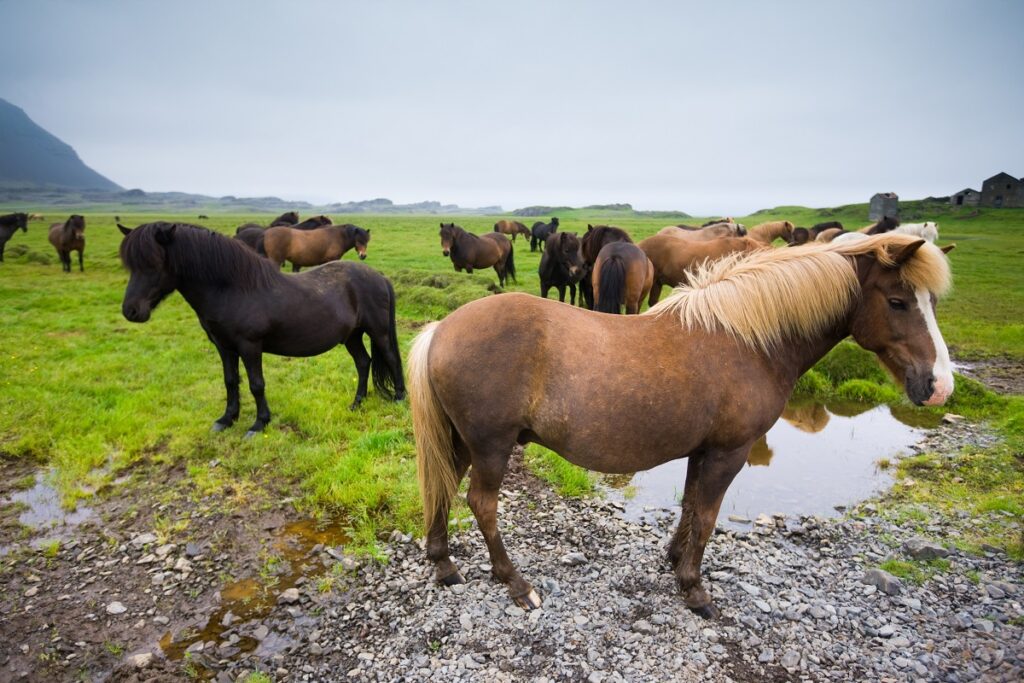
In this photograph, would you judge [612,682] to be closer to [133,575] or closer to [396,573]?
[396,573]

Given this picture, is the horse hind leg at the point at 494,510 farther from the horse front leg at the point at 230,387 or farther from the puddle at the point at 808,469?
the horse front leg at the point at 230,387

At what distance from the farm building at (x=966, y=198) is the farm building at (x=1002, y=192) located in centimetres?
79

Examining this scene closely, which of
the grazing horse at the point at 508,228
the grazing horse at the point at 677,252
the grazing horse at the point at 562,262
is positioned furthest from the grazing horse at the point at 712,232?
the grazing horse at the point at 508,228

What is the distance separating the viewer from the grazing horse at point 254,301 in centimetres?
513

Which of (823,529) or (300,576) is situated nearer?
(300,576)

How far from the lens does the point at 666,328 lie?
3.19m

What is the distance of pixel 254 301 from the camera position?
5531 mm

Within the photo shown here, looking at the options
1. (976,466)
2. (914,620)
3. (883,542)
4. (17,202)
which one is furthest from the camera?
(17,202)

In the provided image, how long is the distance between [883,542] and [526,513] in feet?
9.52

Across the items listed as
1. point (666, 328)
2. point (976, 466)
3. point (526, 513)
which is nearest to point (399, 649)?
point (526, 513)

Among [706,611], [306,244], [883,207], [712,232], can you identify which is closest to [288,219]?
[306,244]

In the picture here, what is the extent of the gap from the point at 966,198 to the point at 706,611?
2786 inches

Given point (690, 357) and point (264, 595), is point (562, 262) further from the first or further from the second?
point (264, 595)

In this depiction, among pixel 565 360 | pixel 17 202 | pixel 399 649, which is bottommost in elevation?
pixel 399 649
